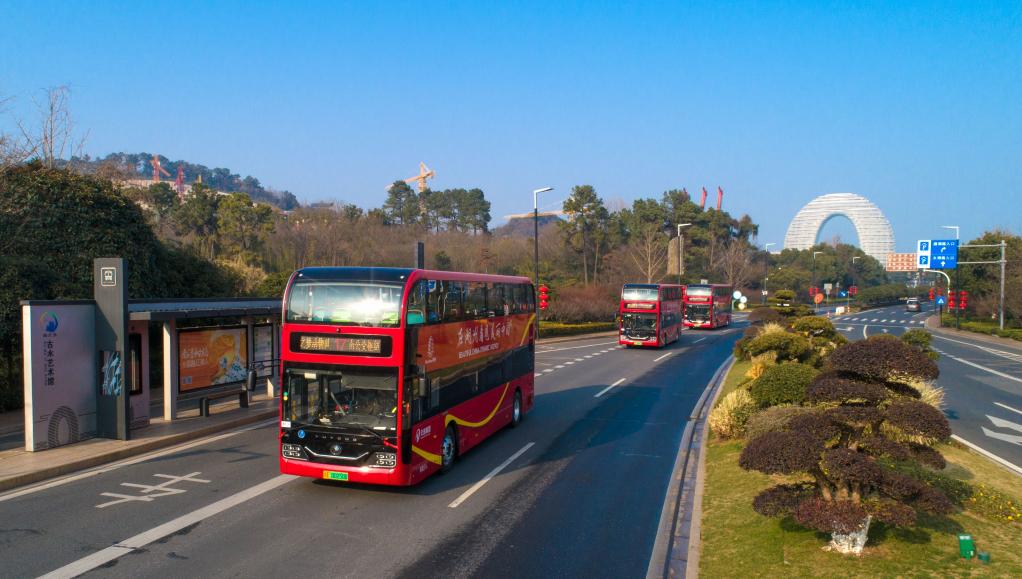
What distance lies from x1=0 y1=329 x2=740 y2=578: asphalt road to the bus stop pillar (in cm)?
195

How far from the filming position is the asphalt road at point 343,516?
8211 millimetres

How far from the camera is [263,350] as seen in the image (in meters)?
19.8

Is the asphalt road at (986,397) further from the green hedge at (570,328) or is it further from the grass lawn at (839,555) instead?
the green hedge at (570,328)

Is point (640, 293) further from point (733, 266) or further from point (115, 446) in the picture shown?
point (733, 266)

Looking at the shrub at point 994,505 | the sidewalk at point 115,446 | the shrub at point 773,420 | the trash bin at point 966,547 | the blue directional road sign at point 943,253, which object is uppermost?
the blue directional road sign at point 943,253

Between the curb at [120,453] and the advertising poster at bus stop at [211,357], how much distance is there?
5.83 ft

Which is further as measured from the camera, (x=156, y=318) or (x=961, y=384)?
(x=961, y=384)

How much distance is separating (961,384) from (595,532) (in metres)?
23.5

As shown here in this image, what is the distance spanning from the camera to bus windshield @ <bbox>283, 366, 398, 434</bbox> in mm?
10555

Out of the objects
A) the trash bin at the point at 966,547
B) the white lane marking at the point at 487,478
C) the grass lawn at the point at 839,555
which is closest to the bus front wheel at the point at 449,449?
the white lane marking at the point at 487,478

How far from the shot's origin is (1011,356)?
3947cm

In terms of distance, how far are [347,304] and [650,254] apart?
58.6 m

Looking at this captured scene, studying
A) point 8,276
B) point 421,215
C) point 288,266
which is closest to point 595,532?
point 8,276

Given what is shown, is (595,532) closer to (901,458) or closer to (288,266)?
(901,458)
